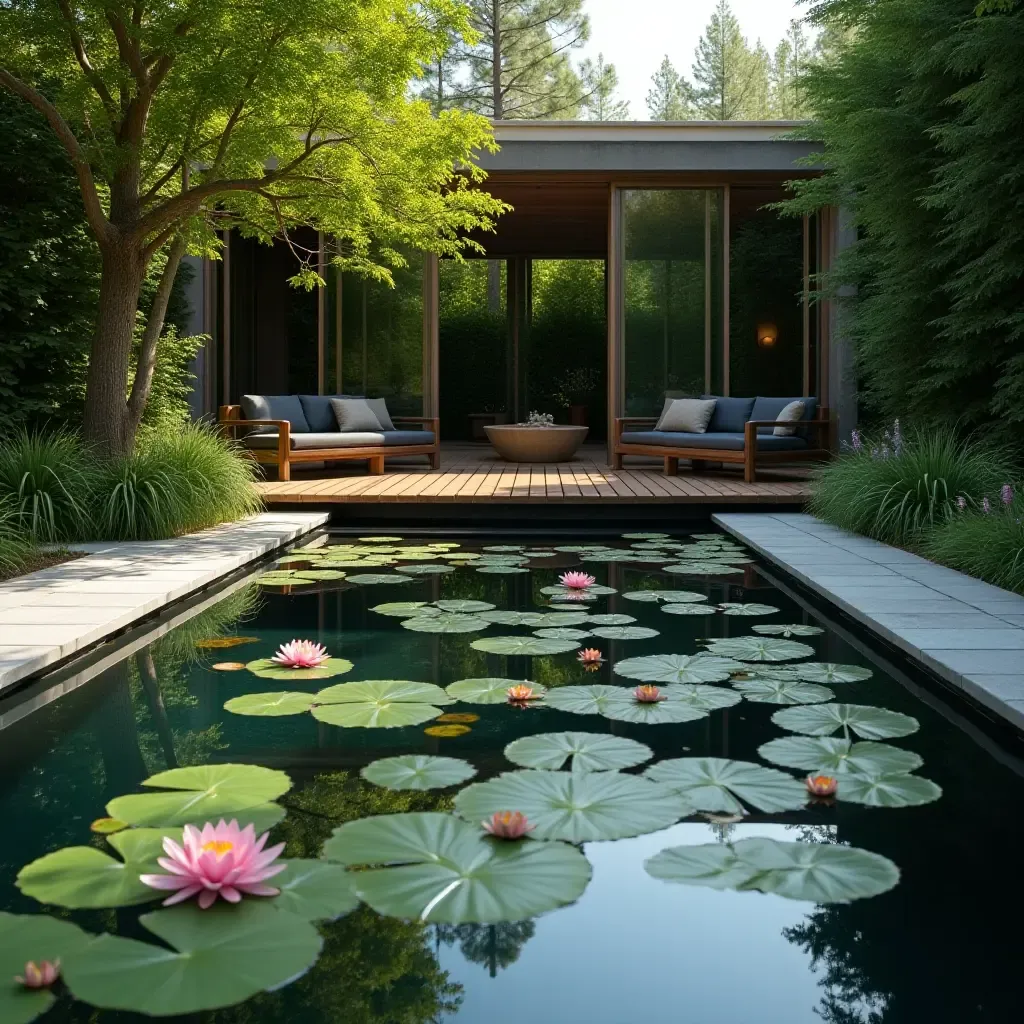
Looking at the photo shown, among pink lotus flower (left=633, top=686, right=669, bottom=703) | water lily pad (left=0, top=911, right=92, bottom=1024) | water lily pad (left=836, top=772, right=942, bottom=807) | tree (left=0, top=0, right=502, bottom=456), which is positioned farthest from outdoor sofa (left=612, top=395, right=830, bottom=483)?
water lily pad (left=0, top=911, right=92, bottom=1024)

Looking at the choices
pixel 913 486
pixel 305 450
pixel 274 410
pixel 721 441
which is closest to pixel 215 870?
pixel 913 486

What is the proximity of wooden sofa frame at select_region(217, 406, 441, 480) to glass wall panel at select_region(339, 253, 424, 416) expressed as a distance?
0.47 metres

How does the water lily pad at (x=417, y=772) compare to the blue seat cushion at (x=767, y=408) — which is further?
the blue seat cushion at (x=767, y=408)

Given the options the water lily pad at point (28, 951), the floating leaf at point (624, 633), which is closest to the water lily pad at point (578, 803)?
the water lily pad at point (28, 951)

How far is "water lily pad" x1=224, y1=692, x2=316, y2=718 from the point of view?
3.03 m

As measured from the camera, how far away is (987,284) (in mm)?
6047

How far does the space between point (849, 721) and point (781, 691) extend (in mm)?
328

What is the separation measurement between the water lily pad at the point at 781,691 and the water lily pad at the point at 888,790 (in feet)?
2.09

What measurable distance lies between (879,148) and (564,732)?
5629mm

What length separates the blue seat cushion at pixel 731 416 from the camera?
969cm

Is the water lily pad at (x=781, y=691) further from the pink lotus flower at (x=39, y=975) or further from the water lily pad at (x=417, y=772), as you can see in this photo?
the pink lotus flower at (x=39, y=975)

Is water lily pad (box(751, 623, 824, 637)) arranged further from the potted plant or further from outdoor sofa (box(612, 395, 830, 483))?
the potted plant

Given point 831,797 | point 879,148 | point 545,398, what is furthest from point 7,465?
point 545,398

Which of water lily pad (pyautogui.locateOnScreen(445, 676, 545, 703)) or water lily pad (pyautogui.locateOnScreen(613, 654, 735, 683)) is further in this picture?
water lily pad (pyautogui.locateOnScreen(613, 654, 735, 683))
